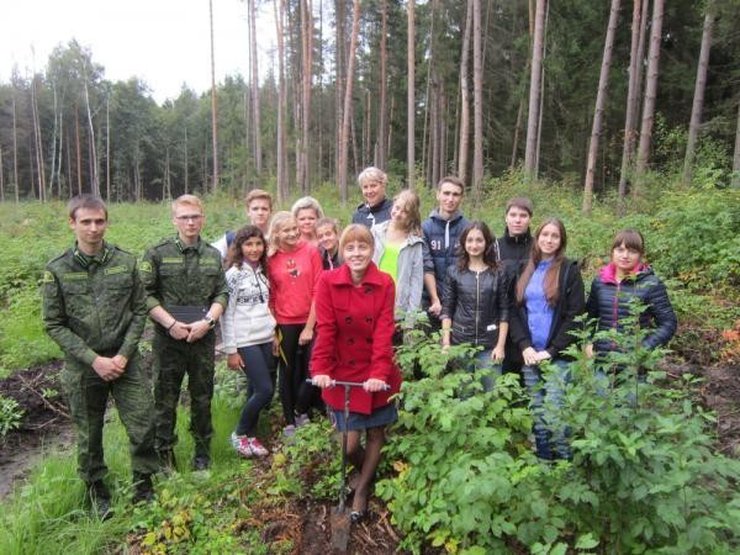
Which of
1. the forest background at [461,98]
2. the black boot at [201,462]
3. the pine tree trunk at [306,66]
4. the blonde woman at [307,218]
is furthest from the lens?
the pine tree trunk at [306,66]

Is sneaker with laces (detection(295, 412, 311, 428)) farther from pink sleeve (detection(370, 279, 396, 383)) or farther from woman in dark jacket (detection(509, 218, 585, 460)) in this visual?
woman in dark jacket (detection(509, 218, 585, 460))

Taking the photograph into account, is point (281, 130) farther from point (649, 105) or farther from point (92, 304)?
point (92, 304)

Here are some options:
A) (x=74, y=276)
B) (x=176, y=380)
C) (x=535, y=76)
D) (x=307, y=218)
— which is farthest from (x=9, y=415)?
(x=535, y=76)

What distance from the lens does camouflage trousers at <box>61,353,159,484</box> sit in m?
3.56

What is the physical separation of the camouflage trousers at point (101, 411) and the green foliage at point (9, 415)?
88.9 inches

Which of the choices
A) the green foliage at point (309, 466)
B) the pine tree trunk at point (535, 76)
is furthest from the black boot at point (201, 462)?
the pine tree trunk at point (535, 76)

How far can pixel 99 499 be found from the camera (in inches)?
145

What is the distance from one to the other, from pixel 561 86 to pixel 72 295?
24.2m

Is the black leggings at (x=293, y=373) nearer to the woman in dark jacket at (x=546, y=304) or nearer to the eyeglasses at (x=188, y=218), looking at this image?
the eyeglasses at (x=188, y=218)

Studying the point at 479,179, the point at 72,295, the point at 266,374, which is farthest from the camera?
the point at 479,179

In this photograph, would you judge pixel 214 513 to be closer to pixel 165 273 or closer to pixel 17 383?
pixel 165 273

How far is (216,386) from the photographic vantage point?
5449 millimetres

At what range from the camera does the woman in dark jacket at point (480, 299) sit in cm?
393

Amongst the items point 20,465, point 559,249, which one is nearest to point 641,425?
point 559,249
